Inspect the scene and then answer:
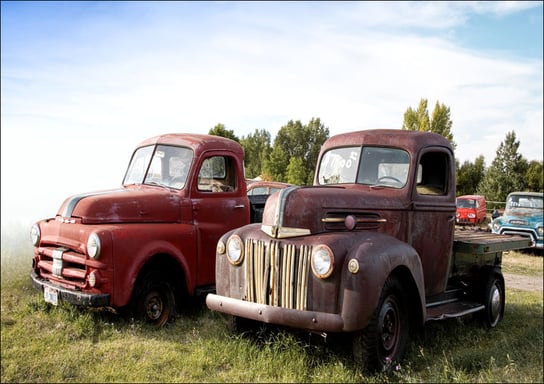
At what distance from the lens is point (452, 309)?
615 cm

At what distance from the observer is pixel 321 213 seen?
5.01 metres

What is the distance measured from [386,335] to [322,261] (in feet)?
3.44

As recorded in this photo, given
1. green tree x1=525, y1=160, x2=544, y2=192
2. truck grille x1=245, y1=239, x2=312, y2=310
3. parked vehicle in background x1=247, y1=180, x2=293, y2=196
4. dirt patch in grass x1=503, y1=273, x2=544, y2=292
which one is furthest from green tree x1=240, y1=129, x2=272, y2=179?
green tree x1=525, y1=160, x2=544, y2=192

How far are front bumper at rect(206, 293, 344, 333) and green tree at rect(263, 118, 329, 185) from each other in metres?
12.1

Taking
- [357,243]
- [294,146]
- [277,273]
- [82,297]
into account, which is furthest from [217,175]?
[294,146]

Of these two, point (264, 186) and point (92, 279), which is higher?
point (264, 186)

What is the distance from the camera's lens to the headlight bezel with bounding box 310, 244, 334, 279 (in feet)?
14.7

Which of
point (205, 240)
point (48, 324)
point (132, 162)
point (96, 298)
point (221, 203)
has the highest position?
point (132, 162)

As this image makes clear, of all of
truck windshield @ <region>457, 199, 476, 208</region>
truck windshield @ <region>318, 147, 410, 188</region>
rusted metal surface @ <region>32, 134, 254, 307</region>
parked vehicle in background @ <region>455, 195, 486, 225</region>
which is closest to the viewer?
rusted metal surface @ <region>32, 134, 254, 307</region>

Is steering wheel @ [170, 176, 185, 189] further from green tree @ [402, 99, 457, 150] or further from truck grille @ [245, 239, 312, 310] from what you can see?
green tree @ [402, 99, 457, 150]

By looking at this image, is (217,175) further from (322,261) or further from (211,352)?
(322,261)

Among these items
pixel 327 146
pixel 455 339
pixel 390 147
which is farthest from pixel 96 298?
pixel 455 339

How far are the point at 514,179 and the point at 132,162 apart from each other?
20107 mm

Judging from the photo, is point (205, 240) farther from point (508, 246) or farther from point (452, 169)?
point (508, 246)
